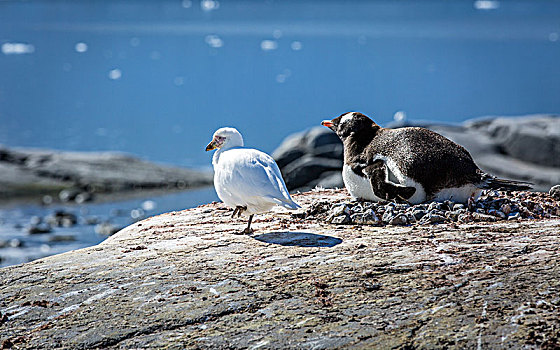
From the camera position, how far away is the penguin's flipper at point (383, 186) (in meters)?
8.51

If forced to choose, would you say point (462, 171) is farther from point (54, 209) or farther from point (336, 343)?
point (54, 209)

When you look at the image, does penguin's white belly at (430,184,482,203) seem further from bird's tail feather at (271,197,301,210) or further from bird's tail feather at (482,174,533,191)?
bird's tail feather at (271,197,301,210)

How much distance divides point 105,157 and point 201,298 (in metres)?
35.3

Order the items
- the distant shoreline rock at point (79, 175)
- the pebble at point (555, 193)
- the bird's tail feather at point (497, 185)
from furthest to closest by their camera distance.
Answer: the distant shoreline rock at point (79, 175)
the pebble at point (555, 193)
the bird's tail feather at point (497, 185)

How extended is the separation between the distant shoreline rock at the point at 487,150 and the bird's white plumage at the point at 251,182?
7.72 meters

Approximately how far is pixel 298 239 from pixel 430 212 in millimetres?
1961

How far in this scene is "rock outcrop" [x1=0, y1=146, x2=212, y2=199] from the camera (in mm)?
33156

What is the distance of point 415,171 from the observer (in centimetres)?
840

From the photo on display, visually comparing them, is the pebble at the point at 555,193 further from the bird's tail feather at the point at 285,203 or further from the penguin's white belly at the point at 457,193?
the bird's tail feather at the point at 285,203

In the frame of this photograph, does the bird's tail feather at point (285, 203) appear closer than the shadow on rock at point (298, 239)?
No

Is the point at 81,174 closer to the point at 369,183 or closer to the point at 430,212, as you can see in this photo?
the point at 369,183

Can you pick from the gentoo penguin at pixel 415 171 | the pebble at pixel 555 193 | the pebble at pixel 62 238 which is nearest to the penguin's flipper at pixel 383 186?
the gentoo penguin at pixel 415 171

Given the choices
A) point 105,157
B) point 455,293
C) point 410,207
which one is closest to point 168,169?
point 105,157

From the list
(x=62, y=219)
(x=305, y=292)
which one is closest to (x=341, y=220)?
(x=305, y=292)
